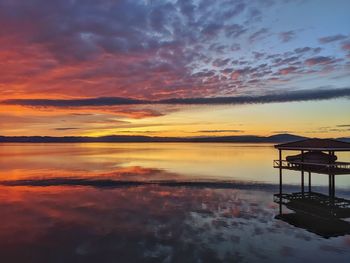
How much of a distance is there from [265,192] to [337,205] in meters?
8.78

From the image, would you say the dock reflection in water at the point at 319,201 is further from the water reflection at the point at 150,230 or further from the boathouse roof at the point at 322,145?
the water reflection at the point at 150,230

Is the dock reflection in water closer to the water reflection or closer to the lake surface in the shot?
the lake surface

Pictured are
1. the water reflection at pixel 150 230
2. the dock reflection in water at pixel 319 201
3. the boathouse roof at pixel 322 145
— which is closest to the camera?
the water reflection at pixel 150 230

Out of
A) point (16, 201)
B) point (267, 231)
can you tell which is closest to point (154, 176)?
point (16, 201)

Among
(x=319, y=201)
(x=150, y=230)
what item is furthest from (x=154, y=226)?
(x=319, y=201)

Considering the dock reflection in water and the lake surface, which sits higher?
the dock reflection in water

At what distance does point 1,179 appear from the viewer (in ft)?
157

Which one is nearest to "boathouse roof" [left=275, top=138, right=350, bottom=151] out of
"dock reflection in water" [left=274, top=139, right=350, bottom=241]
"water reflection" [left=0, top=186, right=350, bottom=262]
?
"dock reflection in water" [left=274, top=139, right=350, bottom=241]

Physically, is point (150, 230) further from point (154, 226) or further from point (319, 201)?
point (319, 201)

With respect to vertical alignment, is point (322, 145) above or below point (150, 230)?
above

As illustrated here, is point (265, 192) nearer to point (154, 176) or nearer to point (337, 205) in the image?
point (337, 205)

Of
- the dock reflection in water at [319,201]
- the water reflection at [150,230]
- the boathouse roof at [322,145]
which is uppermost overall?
the boathouse roof at [322,145]

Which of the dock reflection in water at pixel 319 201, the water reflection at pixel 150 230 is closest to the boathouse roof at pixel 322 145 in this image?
the dock reflection in water at pixel 319 201

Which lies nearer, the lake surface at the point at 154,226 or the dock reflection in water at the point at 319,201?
the lake surface at the point at 154,226
